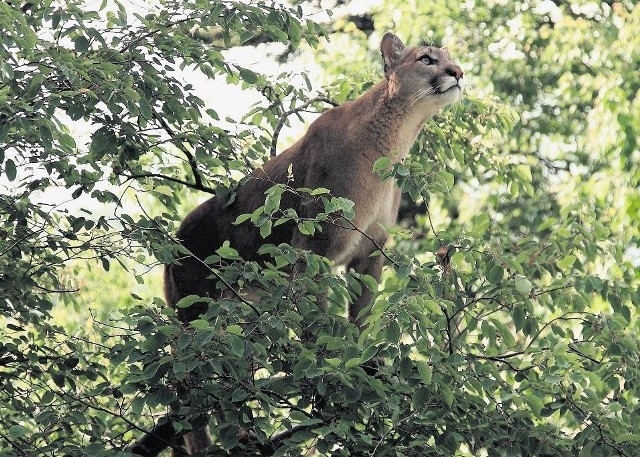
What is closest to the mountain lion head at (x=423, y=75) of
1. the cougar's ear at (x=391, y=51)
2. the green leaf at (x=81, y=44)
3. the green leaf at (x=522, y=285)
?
the cougar's ear at (x=391, y=51)

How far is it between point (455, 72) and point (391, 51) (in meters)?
0.54

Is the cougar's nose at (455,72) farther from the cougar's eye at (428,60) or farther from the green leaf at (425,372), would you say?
the green leaf at (425,372)

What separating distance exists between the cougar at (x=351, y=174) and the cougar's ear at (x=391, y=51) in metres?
0.01

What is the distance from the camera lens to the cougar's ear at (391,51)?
7.01 meters

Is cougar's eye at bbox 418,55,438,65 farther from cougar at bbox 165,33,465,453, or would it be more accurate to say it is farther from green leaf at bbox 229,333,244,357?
green leaf at bbox 229,333,244,357

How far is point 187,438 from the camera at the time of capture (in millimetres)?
6359

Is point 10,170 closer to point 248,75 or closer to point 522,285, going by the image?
point 248,75

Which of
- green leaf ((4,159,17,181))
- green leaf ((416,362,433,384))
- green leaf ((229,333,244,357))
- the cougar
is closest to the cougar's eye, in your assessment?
the cougar

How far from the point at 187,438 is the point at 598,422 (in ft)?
8.53

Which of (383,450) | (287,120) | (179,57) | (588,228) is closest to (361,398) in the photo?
(383,450)

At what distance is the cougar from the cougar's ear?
0.03 feet

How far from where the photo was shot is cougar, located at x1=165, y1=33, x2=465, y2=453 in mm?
6516

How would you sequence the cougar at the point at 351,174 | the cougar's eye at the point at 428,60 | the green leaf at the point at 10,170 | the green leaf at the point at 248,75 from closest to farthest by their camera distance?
the green leaf at the point at 10,170
the green leaf at the point at 248,75
the cougar at the point at 351,174
the cougar's eye at the point at 428,60

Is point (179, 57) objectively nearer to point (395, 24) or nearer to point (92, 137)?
point (92, 137)
